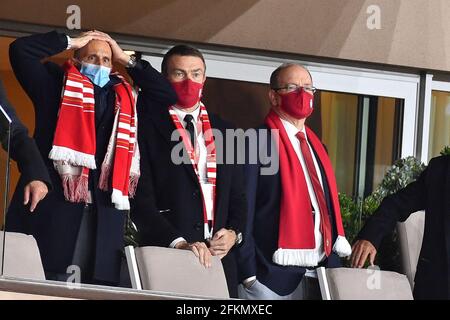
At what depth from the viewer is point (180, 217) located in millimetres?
6020

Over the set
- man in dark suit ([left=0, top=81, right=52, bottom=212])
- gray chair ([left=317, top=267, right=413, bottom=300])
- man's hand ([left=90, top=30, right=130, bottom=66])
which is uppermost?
man's hand ([left=90, top=30, right=130, bottom=66])

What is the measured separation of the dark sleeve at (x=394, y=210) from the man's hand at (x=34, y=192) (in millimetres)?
1985

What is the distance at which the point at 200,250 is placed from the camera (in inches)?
229

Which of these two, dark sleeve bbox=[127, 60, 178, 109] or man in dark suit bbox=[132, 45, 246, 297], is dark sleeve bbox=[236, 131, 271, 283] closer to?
man in dark suit bbox=[132, 45, 246, 297]

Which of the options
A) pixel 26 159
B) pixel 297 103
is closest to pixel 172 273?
pixel 26 159

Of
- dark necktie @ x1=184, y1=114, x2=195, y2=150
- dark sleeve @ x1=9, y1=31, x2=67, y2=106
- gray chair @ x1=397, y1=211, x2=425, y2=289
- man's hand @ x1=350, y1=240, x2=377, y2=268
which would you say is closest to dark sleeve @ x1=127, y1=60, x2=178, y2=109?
dark necktie @ x1=184, y1=114, x2=195, y2=150

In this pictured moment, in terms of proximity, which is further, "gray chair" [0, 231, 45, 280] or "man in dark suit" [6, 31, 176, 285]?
"man in dark suit" [6, 31, 176, 285]

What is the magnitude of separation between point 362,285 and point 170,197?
1037 millimetres

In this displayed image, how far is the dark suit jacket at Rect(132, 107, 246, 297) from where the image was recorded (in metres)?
5.99

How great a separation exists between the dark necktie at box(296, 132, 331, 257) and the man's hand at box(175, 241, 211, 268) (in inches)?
38.4

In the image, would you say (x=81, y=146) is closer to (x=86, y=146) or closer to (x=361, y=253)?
(x=86, y=146)

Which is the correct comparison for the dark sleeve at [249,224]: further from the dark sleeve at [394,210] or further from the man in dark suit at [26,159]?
the man in dark suit at [26,159]

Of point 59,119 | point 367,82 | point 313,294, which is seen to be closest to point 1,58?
point 59,119

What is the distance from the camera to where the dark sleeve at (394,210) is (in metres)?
6.93
